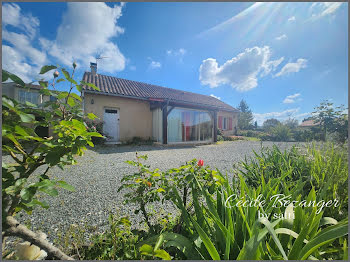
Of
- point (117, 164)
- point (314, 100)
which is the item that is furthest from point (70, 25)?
point (314, 100)

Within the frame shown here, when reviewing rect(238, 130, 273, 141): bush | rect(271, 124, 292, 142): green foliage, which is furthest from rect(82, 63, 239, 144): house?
rect(271, 124, 292, 142): green foliage

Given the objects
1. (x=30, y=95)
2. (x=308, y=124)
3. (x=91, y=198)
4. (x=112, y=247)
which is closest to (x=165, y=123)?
(x=91, y=198)

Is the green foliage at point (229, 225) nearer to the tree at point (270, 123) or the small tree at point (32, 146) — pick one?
the small tree at point (32, 146)

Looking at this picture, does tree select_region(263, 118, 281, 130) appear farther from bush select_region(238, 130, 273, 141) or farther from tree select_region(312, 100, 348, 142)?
tree select_region(312, 100, 348, 142)

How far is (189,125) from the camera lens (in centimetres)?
579

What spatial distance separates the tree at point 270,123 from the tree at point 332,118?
1.00 feet

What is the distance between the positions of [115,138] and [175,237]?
15.1ft

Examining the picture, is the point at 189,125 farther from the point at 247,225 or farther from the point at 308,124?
the point at 247,225

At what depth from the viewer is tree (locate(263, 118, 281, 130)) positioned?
1.51 metres

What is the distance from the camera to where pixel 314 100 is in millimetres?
1226

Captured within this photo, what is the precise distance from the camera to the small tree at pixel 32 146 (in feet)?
1.59

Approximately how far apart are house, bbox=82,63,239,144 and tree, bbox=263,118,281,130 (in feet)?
9.50

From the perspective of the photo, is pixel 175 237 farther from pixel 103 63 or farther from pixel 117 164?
pixel 117 164

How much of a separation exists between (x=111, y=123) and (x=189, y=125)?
3041mm
